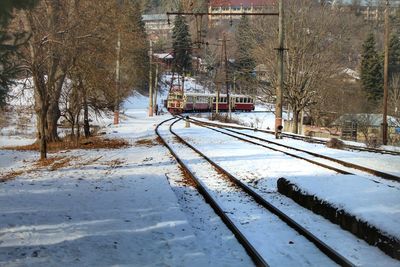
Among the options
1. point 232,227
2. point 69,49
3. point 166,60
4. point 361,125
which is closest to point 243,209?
point 232,227

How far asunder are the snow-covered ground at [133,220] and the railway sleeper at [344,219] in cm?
13

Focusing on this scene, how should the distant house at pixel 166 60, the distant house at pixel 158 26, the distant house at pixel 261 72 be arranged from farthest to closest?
the distant house at pixel 158 26 → the distant house at pixel 166 60 → the distant house at pixel 261 72

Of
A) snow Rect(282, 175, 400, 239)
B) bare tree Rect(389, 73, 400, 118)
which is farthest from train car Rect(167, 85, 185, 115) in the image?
snow Rect(282, 175, 400, 239)

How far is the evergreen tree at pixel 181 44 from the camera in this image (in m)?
84.8

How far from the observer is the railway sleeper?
642 cm

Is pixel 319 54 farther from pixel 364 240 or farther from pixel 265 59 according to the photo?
pixel 364 240

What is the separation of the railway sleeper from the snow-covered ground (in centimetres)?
13

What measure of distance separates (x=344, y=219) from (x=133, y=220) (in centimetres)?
347

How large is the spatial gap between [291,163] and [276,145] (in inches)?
251

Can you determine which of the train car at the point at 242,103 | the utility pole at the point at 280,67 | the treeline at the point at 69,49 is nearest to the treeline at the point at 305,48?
the treeline at the point at 69,49

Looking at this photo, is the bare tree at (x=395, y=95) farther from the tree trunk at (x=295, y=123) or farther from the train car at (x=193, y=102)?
the tree trunk at (x=295, y=123)

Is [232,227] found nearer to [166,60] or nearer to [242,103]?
[242,103]

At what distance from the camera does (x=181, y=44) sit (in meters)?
88.5

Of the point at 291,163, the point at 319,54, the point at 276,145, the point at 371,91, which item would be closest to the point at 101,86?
the point at 276,145
